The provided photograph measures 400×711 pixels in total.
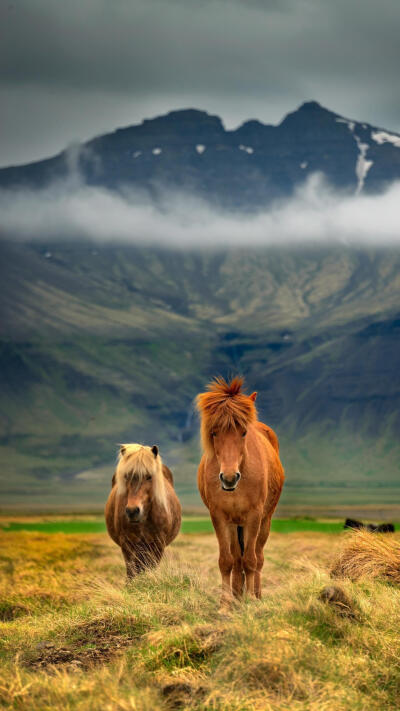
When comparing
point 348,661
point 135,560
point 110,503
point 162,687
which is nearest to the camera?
point 162,687

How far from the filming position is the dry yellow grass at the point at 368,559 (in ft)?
A: 48.3

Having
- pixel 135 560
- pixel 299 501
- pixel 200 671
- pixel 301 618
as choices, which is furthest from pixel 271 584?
pixel 299 501

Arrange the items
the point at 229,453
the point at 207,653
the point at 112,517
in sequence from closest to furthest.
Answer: the point at 207,653 → the point at 229,453 → the point at 112,517

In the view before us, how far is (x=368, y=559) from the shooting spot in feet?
49.9

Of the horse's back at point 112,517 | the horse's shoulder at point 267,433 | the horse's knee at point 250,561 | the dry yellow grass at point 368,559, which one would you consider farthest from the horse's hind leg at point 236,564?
the horse's back at point 112,517

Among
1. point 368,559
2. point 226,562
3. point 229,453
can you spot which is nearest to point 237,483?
point 229,453

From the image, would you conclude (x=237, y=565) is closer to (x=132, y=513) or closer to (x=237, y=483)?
(x=237, y=483)

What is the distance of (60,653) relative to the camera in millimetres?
10336

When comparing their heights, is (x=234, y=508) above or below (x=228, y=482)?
below

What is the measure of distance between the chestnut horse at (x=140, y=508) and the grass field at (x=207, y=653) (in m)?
3.45

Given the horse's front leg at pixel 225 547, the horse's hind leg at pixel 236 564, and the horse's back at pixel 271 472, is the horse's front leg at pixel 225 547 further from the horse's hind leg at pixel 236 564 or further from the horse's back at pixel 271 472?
the horse's back at pixel 271 472

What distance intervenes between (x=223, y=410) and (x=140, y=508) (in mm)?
4326

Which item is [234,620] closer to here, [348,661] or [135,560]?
[348,661]

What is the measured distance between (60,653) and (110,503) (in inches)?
350
